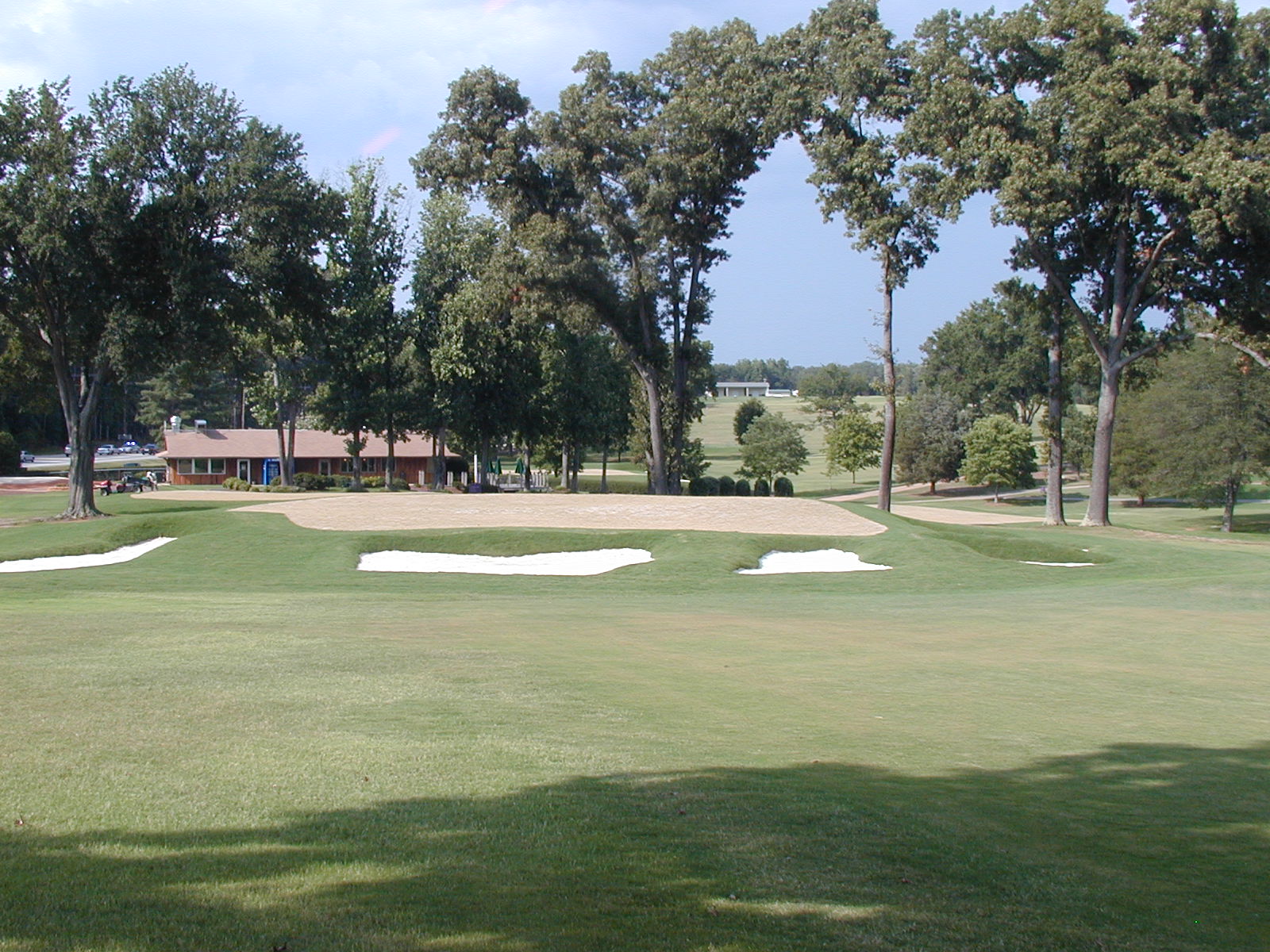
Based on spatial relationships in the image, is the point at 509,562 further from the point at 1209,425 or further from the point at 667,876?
the point at 1209,425

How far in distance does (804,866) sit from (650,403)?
51.5m

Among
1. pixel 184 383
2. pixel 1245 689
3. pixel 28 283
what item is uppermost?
pixel 28 283

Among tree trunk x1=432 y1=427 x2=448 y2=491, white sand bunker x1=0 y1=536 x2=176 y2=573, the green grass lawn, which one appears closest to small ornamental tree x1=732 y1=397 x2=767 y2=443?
the green grass lawn

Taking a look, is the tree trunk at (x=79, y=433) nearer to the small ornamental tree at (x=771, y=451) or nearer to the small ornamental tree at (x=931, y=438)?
the small ornamental tree at (x=771, y=451)

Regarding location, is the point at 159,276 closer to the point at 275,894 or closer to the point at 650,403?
the point at 650,403

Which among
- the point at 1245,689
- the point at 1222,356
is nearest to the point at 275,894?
the point at 1245,689

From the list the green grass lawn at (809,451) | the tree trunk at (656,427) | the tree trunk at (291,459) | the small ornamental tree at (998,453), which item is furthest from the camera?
the green grass lawn at (809,451)

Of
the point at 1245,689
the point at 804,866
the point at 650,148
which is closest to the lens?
the point at 804,866

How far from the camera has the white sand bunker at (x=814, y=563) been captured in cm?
2948

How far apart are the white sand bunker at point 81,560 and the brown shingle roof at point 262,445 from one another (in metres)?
50.2

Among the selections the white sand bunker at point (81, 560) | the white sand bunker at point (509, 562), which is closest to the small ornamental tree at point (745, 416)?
the white sand bunker at point (509, 562)

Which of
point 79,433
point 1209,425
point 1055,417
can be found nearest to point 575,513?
point 79,433

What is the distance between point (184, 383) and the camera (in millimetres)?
43562

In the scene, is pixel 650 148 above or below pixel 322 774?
above
